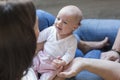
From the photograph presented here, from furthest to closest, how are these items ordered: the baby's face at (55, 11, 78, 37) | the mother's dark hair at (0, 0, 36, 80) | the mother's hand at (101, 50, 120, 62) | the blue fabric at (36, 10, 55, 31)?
the blue fabric at (36, 10, 55, 31)
the mother's hand at (101, 50, 120, 62)
the baby's face at (55, 11, 78, 37)
the mother's dark hair at (0, 0, 36, 80)

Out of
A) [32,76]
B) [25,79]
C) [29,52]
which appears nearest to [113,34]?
[32,76]

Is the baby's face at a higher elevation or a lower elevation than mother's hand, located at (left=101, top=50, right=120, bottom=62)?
higher

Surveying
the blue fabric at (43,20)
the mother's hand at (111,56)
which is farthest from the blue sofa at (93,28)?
the mother's hand at (111,56)

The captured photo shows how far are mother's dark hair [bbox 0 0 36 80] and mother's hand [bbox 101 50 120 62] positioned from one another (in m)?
0.98

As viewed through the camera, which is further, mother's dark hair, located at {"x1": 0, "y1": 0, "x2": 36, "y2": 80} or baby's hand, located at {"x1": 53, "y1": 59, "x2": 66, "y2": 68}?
baby's hand, located at {"x1": 53, "y1": 59, "x2": 66, "y2": 68}

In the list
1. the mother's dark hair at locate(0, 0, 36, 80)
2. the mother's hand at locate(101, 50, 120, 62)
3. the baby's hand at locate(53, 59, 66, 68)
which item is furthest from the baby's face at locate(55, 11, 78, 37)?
the mother's dark hair at locate(0, 0, 36, 80)

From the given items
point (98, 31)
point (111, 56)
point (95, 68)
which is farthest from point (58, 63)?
point (98, 31)

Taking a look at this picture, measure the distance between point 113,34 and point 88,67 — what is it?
1.58 feet

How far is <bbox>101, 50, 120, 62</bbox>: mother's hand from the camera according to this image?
1761 millimetres

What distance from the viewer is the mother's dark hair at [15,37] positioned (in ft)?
2.58

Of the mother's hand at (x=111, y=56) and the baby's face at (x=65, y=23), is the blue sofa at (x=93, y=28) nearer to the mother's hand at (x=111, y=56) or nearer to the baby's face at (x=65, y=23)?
the mother's hand at (x=111, y=56)

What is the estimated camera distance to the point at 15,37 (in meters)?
0.80

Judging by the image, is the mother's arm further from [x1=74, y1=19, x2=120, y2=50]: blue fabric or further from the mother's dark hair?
the mother's dark hair

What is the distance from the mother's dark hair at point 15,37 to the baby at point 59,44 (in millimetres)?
686
